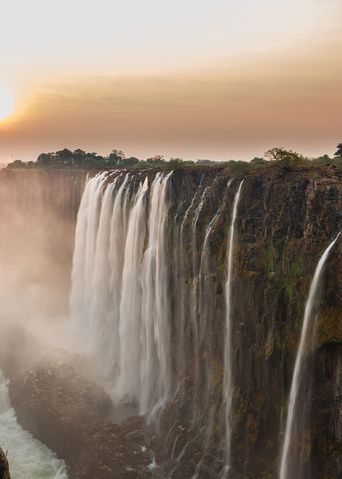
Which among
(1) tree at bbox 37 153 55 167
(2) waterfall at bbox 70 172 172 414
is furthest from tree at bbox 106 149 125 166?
(2) waterfall at bbox 70 172 172 414

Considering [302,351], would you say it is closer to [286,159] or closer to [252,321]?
[252,321]

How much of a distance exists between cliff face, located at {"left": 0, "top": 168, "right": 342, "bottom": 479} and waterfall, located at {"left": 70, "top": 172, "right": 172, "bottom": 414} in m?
1.26

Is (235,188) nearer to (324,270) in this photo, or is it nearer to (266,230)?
(266,230)

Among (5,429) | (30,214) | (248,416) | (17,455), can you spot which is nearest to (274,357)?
(248,416)

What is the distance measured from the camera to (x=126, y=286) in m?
33.2

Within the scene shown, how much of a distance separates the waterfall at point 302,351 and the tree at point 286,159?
575 centimetres

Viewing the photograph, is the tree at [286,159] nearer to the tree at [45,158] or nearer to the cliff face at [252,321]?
the cliff face at [252,321]

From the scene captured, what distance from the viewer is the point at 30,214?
5681 centimetres

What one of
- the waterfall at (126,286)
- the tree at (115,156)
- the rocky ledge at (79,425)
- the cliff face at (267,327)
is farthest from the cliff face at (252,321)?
the tree at (115,156)

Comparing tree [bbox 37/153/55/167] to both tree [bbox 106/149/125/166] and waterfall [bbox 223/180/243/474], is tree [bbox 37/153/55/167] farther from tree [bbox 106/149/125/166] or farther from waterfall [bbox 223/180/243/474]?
waterfall [bbox 223/180/243/474]

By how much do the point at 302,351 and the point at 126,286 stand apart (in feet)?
55.4

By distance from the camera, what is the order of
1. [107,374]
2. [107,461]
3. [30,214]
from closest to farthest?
[107,461] → [107,374] → [30,214]

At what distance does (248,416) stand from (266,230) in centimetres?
820

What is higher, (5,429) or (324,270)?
(324,270)
